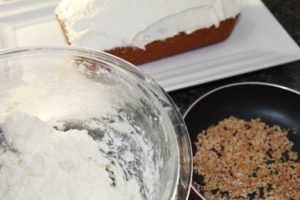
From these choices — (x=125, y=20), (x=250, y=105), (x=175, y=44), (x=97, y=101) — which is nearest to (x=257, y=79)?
(x=250, y=105)

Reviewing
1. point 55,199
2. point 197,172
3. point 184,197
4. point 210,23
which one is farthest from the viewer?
point 210,23

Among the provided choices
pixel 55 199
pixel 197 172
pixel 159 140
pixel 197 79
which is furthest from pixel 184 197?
pixel 197 79

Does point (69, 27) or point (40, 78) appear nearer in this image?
point (40, 78)

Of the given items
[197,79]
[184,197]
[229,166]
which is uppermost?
[184,197]

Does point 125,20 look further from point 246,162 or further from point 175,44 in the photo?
point 246,162

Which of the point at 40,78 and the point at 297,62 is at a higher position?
the point at 40,78

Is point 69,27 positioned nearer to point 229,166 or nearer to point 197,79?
point 197,79

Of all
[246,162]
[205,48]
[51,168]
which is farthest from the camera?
[205,48]
